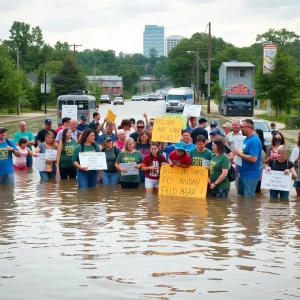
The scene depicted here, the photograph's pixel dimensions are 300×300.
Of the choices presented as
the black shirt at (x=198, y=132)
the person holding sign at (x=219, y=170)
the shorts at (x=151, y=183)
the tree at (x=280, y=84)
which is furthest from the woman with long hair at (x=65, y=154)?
the tree at (x=280, y=84)

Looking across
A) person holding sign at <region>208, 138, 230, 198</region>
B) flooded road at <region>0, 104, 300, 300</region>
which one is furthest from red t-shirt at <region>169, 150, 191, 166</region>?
flooded road at <region>0, 104, 300, 300</region>

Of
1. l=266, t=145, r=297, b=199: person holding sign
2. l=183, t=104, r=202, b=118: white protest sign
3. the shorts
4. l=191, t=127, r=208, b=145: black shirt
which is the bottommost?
the shorts

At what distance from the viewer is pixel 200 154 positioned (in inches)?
581

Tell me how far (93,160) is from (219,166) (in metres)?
2.69

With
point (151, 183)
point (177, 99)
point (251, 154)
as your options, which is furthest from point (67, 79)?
point (251, 154)

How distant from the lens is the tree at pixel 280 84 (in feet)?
204

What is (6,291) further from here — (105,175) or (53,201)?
(105,175)

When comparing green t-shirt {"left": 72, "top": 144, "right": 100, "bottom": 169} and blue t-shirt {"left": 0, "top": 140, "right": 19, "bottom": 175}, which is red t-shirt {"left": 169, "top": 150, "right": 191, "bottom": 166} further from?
blue t-shirt {"left": 0, "top": 140, "right": 19, "bottom": 175}

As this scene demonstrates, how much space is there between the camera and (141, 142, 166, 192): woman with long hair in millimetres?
15211

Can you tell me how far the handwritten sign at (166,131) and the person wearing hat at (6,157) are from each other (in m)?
3.03

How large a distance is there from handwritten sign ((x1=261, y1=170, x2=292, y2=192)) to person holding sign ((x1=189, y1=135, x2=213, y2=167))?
109 cm

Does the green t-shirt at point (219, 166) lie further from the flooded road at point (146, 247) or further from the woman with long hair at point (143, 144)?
the woman with long hair at point (143, 144)

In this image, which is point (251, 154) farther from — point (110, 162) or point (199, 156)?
point (110, 162)

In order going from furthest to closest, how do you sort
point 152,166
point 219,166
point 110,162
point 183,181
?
point 110,162 → point 152,166 → point 183,181 → point 219,166
